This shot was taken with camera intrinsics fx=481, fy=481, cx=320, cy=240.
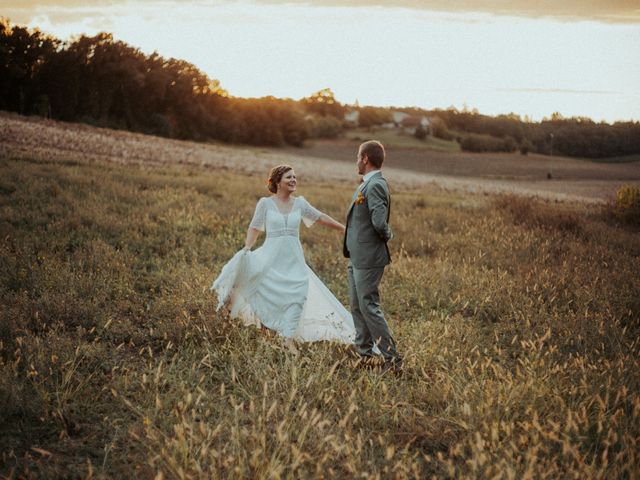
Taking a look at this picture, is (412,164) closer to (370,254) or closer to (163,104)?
(163,104)

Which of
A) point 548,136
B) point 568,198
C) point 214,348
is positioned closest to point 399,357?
point 214,348

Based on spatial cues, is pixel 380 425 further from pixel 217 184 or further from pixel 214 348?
pixel 217 184

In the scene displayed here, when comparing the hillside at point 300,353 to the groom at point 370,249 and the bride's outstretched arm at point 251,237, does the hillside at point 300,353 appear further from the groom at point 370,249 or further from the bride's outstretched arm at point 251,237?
the bride's outstretched arm at point 251,237

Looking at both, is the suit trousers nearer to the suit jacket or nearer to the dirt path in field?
the suit jacket

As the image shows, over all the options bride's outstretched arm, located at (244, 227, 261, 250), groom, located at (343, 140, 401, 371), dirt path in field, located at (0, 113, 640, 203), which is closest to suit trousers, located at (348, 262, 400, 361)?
groom, located at (343, 140, 401, 371)

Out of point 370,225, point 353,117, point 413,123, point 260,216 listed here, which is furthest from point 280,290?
point 353,117

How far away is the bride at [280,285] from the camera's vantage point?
5883 mm

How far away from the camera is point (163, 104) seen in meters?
66.9

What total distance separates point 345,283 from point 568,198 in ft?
46.4

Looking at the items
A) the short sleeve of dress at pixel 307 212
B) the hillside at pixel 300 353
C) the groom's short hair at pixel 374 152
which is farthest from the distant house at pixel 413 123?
the groom's short hair at pixel 374 152

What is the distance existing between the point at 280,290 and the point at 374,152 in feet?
6.77

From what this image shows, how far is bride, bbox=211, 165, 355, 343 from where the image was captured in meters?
5.88

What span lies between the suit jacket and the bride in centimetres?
80

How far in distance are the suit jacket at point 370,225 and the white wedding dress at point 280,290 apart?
1.04 meters
